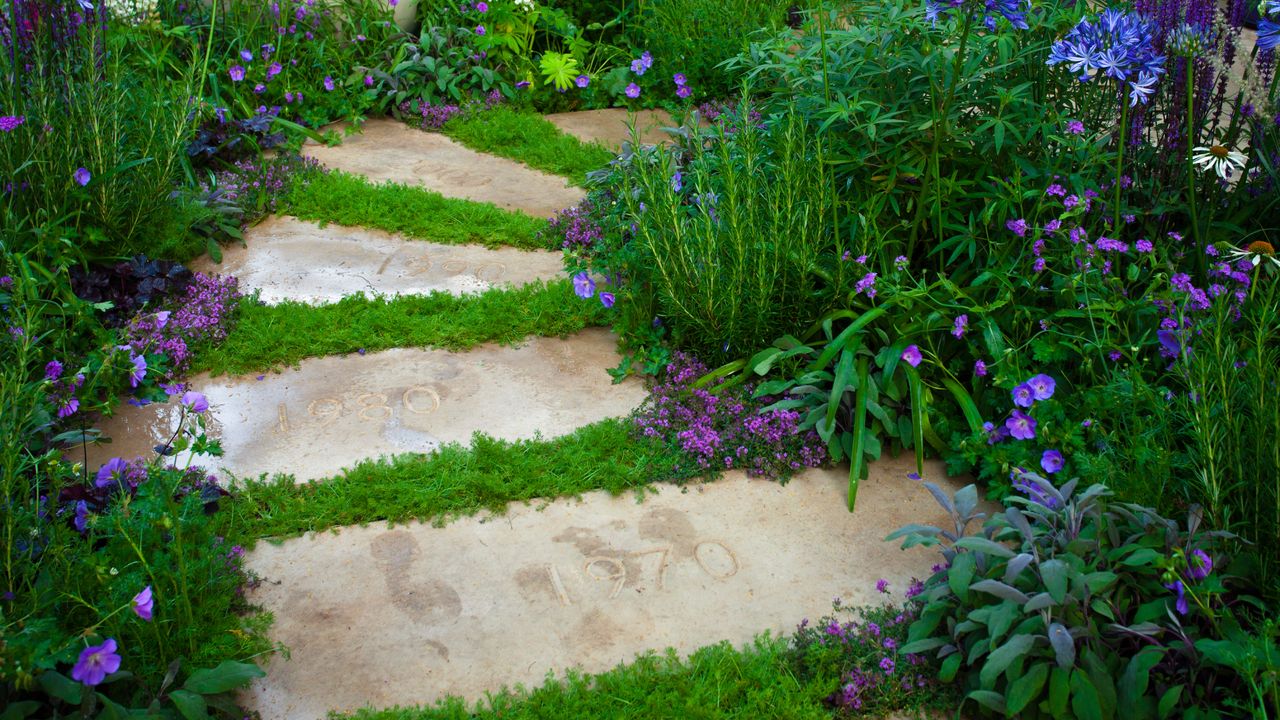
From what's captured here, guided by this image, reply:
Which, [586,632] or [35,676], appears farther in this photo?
[586,632]

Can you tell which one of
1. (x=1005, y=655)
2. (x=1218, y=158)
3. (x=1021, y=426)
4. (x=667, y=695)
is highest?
(x=1218, y=158)

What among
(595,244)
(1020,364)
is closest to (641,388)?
(595,244)

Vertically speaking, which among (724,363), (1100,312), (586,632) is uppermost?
(1100,312)

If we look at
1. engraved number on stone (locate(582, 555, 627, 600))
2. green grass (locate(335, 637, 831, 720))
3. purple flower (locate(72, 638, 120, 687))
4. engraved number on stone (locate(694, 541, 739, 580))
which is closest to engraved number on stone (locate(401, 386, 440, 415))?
engraved number on stone (locate(582, 555, 627, 600))

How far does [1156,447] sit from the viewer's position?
2723mm

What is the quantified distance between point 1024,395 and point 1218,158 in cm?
107

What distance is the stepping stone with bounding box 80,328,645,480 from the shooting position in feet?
11.0

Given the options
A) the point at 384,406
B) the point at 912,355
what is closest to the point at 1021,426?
the point at 912,355

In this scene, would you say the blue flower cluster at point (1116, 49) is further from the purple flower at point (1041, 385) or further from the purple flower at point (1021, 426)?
the purple flower at point (1021, 426)

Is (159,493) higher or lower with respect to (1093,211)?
lower

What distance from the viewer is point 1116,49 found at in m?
2.96

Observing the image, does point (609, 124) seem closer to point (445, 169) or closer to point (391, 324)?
point (445, 169)

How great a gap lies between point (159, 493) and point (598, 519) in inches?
46.8

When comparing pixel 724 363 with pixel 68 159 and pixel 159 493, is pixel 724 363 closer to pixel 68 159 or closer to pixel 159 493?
pixel 159 493
